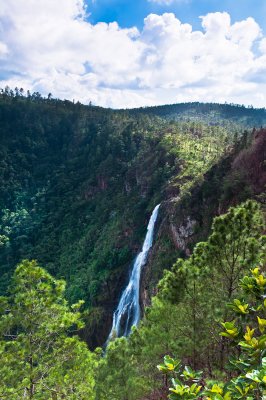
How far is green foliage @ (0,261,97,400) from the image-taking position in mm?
9203

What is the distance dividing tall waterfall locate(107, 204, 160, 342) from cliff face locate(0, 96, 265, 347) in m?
1.99

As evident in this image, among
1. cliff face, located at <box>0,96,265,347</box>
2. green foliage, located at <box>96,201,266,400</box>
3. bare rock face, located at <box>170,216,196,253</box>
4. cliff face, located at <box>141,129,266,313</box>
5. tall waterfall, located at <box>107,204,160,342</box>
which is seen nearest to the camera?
green foliage, located at <box>96,201,266,400</box>

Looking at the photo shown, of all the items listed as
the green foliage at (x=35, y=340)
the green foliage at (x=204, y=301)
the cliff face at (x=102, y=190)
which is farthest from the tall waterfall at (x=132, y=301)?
the green foliage at (x=35, y=340)

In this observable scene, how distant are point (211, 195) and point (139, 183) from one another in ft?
90.5

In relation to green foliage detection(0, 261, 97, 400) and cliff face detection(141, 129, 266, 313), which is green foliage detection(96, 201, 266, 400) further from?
cliff face detection(141, 129, 266, 313)

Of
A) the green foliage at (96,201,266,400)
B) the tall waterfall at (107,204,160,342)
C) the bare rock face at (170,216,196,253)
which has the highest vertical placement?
the green foliage at (96,201,266,400)

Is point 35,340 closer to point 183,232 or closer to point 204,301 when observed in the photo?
point 204,301

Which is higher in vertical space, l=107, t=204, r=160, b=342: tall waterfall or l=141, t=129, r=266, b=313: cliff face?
l=141, t=129, r=266, b=313: cliff face

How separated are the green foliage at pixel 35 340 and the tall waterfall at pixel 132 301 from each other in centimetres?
2270

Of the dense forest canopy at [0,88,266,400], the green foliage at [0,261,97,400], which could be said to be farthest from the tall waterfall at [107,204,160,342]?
the green foliage at [0,261,97,400]

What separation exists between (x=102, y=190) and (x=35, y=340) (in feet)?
198

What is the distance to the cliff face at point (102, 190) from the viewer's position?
31.7 meters

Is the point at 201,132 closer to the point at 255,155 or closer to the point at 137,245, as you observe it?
the point at 137,245

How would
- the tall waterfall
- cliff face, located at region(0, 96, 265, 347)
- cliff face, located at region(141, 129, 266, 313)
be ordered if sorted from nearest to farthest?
cliff face, located at region(141, 129, 266, 313) < cliff face, located at region(0, 96, 265, 347) < the tall waterfall
